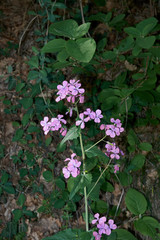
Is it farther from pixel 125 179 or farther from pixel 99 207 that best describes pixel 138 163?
pixel 99 207

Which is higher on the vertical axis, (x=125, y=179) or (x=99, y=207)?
(x=125, y=179)

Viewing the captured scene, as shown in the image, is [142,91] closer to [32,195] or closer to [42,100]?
[42,100]

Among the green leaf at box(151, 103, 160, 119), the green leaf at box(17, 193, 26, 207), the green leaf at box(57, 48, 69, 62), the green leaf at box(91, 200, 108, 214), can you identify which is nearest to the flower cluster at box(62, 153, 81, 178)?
the green leaf at box(57, 48, 69, 62)

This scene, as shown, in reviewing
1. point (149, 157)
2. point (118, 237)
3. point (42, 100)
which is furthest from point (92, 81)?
point (118, 237)

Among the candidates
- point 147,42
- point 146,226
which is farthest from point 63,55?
point 146,226

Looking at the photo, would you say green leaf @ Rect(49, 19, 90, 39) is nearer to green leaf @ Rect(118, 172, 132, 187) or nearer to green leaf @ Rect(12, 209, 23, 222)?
green leaf @ Rect(118, 172, 132, 187)

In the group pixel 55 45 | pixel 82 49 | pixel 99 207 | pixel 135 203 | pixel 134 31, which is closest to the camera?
pixel 82 49

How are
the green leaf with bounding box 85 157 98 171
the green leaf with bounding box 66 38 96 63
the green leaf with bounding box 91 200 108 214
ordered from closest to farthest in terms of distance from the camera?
the green leaf with bounding box 66 38 96 63 < the green leaf with bounding box 85 157 98 171 < the green leaf with bounding box 91 200 108 214
